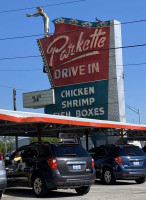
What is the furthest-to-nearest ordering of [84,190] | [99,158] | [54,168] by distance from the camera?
[99,158] → [84,190] → [54,168]

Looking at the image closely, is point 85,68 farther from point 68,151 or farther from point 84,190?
point 68,151

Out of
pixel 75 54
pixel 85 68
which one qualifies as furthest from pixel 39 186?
pixel 75 54

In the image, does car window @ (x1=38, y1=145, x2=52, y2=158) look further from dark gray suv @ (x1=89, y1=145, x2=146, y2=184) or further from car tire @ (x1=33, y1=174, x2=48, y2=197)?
dark gray suv @ (x1=89, y1=145, x2=146, y2=184)

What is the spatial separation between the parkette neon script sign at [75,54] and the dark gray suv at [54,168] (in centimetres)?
3269

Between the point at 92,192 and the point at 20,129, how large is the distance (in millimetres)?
12475

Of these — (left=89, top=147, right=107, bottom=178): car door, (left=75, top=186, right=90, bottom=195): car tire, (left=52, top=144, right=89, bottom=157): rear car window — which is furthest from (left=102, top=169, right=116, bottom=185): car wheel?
(left=52, top=144, right=89, bottom=157): rear car window

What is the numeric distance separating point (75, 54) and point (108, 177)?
31.9 meters

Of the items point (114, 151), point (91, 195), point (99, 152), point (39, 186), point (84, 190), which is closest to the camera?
point (39, 186)

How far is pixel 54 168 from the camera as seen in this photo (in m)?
12.9

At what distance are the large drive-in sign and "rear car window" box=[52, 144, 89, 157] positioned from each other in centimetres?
3096

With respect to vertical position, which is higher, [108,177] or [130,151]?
[130,151]

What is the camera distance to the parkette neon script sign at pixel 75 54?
152ft

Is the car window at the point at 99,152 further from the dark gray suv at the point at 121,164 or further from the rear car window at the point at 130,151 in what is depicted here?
the rear car window at the point at 130,151

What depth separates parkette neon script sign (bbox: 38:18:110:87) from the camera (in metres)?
46.4
